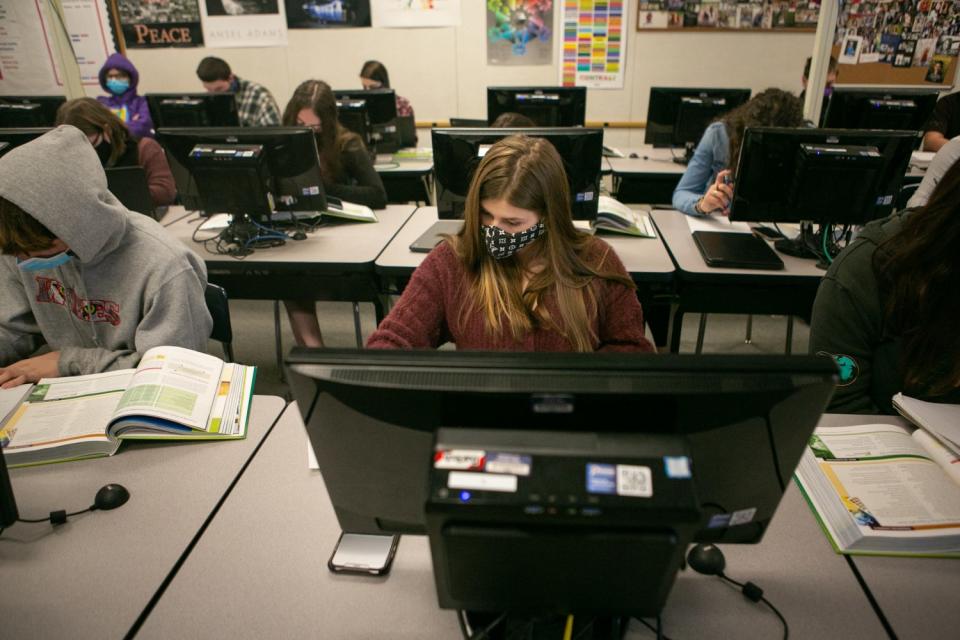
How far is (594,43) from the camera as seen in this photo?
4723mm

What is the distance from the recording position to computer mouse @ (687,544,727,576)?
829 millimetres

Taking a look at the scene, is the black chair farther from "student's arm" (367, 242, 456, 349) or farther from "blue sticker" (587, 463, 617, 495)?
"blue sticker" (587, 463, 617, 495)

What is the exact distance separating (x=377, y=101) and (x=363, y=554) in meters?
3.18

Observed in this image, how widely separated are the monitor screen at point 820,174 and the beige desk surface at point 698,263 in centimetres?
16

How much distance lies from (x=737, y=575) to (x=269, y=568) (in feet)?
2.25

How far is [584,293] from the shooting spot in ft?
4.48

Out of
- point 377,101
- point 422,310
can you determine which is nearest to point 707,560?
point 422,310

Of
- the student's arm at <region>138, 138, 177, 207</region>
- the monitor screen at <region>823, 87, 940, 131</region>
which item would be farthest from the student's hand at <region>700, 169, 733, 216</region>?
the student's arm at <region>138, 138, 177, 207</region>

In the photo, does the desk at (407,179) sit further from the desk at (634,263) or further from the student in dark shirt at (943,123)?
the student in dark shirt at (943,123)

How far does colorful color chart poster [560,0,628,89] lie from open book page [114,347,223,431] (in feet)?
14.0

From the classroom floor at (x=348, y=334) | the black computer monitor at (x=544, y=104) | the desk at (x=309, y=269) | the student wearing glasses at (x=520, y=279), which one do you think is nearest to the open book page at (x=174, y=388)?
the student wearing glasses at (x=520, y=279)

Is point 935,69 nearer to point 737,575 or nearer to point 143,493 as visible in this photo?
point 737,575

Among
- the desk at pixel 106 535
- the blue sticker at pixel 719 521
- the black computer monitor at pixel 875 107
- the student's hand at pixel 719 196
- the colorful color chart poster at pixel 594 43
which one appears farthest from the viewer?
the colorful color chart poster at pixel 594 43

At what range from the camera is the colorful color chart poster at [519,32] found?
15.3ft
